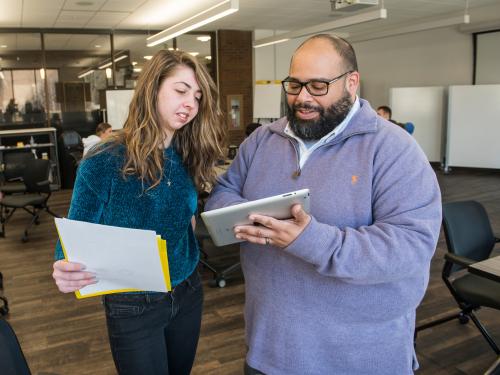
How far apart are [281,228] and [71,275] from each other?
0.63 metres

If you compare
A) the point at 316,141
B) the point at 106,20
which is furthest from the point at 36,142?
the point at 316,141

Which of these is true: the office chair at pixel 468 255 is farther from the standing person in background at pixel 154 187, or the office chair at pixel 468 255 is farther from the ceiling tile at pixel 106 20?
the ceiling tile at pixel 106 20

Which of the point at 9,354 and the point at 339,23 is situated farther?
the point at 339,23

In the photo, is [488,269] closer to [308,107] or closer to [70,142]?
[308,107]

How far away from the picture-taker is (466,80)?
416 inches

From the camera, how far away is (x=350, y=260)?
1.18 metres

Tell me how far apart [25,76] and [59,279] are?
10066mm

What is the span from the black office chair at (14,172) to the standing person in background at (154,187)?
5588 millimetres

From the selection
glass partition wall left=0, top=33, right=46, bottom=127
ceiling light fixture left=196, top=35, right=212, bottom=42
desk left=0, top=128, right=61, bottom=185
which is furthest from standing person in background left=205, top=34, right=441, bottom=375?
ceiling light fixture left=196, top=35, right=212, bottom=42

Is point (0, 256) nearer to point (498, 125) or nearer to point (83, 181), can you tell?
point (83, 181)

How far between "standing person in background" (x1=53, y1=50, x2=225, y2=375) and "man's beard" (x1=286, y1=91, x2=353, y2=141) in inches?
13.3

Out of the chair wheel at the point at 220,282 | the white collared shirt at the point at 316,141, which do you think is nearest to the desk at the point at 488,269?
the white collared shirt at the point at 316,141

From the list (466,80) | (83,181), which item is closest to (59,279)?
(83,181)

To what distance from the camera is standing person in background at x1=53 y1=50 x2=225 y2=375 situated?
1.40 m
